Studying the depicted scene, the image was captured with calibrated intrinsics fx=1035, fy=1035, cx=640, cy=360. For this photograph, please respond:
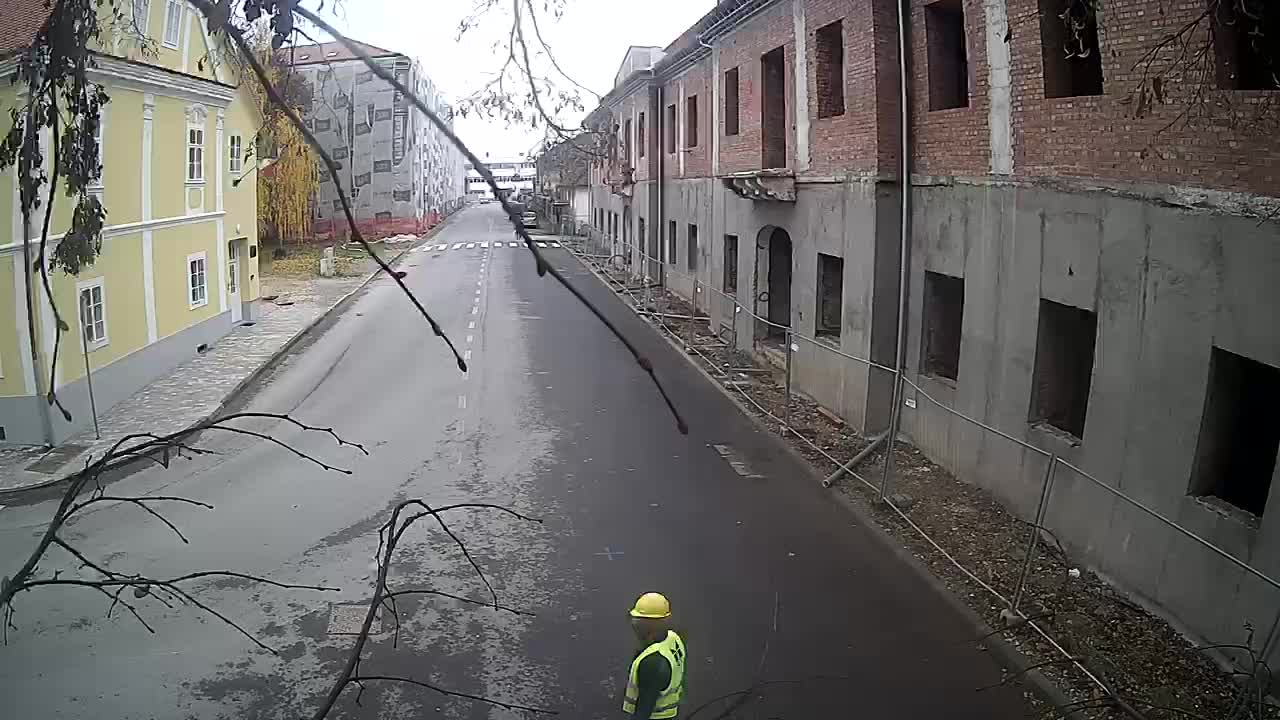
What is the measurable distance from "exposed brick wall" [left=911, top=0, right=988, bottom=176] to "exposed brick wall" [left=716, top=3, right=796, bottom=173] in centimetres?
456

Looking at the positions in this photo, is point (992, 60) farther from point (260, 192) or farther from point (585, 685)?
point (260, 192)

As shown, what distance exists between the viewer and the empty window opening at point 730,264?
24.4 m

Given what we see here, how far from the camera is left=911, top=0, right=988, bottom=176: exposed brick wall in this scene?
12.4m

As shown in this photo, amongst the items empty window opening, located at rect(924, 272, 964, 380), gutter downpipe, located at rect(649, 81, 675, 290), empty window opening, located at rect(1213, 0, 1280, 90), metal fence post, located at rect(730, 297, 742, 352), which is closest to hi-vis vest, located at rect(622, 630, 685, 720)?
empty window opening, located at rect(1213, 0, 1280, 90)

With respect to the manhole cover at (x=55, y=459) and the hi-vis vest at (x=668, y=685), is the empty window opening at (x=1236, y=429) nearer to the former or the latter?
the hi-vis vest at (x=668, y=685)

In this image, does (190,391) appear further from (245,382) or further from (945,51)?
(945,51)

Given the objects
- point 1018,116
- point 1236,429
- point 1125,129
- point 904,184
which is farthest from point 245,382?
point 1236,429

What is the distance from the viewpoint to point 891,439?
11789 millimetres

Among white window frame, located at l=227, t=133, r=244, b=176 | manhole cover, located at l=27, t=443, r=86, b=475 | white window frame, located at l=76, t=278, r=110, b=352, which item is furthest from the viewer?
white window frame, located at l=227, t=133, r=244, b=176

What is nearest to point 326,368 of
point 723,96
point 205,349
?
point 205,349

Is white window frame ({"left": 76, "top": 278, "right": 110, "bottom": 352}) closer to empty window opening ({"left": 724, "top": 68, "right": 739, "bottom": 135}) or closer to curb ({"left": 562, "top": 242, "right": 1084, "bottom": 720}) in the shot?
curb ({"left": 562, "top": 242, "right": 1084, "bottom": 720})

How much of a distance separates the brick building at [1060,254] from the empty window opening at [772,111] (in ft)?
0.26

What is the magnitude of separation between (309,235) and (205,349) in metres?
25.1

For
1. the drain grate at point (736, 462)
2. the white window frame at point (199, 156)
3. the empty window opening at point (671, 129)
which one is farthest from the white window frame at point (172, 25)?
the empty window opening at point (671, 129)
